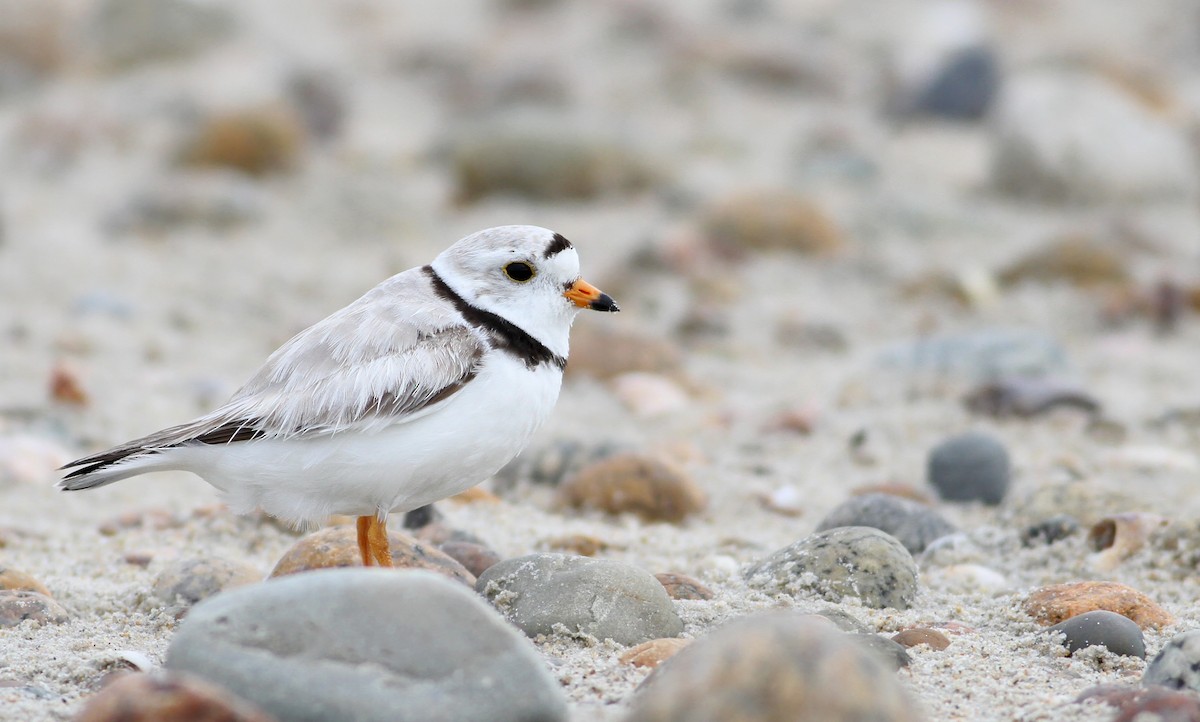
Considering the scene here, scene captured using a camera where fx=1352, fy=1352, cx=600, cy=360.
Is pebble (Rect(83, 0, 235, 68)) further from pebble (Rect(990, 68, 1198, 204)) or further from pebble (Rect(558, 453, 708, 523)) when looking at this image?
pebble (Rect(558, 453, 708, 523))

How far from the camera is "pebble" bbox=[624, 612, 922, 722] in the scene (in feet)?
8.33

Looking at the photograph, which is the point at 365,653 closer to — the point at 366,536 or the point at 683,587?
the point at 366,536

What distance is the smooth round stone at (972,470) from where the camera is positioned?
18.8ft

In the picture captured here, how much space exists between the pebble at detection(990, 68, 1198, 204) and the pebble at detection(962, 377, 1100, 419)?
14.1 feet

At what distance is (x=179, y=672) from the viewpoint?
2967mm

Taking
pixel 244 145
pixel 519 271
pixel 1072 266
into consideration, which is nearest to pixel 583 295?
pixel 519 271

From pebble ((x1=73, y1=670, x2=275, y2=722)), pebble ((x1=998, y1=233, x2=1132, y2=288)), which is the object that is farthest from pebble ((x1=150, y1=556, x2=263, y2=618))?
pebble ((x1=998, y1=233, x2=1132, y2=288))

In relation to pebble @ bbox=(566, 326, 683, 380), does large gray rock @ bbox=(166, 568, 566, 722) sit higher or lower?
higher

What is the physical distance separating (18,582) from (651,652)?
2.06 m

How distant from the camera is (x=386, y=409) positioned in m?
3.82

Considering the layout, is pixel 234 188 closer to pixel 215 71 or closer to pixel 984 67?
pixel 215 71

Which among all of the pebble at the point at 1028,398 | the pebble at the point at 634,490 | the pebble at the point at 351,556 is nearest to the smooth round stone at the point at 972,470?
the pebble at the point at 1028,398

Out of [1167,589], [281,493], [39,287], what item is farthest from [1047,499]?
[39,287]

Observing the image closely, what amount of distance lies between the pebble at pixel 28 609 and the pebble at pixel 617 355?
3.77m
